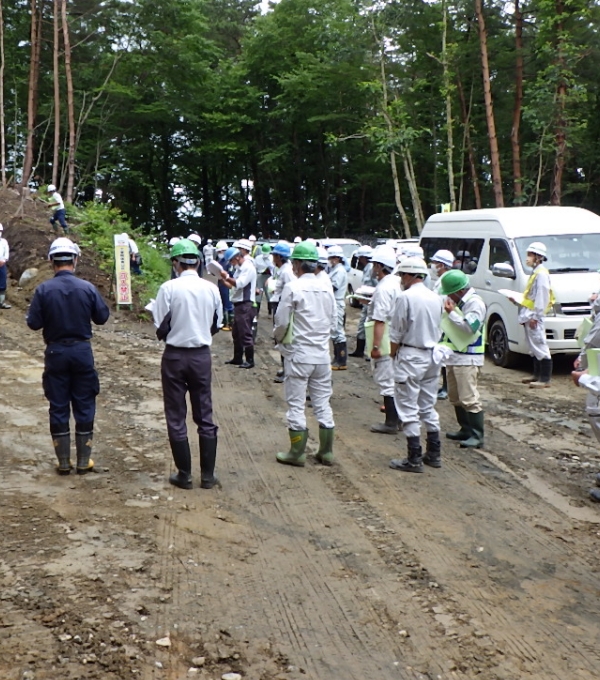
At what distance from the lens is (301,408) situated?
7.04m

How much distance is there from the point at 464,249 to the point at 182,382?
8.81 meters

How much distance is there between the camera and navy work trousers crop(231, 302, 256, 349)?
11.9 meters

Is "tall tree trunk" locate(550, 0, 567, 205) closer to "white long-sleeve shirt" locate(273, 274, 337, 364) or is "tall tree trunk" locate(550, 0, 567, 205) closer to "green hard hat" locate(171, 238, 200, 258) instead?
"white long-sleeve shirt" locate(273, 274, 337, 364)

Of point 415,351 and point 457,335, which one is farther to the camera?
point 457,335

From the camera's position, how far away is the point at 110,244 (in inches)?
783

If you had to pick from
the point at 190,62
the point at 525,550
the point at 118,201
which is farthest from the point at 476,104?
the point at 525,550

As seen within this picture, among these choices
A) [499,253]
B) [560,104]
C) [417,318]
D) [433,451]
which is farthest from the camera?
[560,104]

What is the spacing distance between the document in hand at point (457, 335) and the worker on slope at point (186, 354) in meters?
2.54

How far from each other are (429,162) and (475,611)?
33.4 metres

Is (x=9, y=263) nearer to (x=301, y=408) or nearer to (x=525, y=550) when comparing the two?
(x=301, y=408)

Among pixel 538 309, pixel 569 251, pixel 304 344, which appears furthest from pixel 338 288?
pixel 304 344

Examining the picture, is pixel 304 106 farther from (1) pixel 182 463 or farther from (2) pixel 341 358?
(1) pixel 182 463

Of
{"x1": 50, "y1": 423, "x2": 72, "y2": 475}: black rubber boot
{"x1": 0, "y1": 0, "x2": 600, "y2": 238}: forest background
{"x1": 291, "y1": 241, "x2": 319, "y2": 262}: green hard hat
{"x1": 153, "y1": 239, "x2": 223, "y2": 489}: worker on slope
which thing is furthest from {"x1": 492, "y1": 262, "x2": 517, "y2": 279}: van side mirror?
{"x1": 0, "y1": 0, "x2": 600, "y2": 238}: forest background

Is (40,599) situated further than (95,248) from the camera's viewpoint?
No
